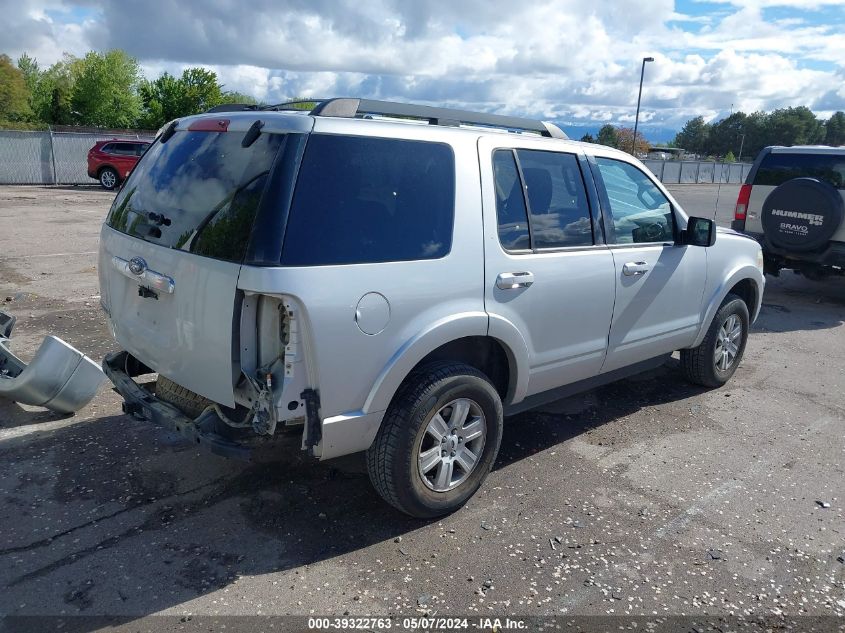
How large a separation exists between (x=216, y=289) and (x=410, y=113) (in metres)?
1.49

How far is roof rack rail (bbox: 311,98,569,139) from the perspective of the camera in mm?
3385

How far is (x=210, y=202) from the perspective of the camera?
10.6ft

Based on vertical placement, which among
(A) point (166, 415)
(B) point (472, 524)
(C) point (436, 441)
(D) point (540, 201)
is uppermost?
(D) point (540, 201)

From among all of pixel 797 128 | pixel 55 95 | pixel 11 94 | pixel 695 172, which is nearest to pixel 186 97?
pixel 11 94

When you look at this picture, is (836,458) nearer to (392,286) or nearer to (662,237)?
(662,237)

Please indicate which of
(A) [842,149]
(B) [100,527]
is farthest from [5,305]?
(A) [842,149]

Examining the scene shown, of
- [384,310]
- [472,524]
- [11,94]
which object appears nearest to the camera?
[384,310]

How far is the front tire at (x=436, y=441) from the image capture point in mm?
3387

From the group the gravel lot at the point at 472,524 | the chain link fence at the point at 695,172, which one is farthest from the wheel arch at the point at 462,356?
the chain link fence at the point at 695,172

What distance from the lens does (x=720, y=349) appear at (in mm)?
5801

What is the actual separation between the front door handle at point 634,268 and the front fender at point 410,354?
1.47m

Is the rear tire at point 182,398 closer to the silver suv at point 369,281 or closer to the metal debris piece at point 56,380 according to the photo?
the silver suv at point 369,281

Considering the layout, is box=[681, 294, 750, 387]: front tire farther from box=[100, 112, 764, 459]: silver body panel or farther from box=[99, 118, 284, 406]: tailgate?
box=[99, 118, 284, 406]: tailgate

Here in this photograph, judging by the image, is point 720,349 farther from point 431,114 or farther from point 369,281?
point 369,281
